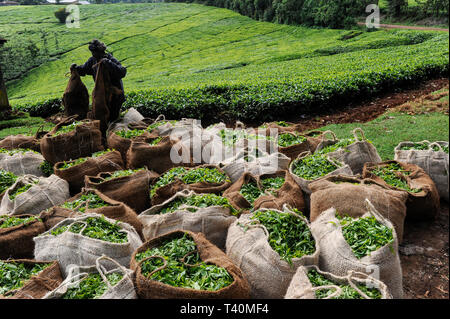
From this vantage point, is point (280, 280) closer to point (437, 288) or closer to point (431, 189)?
point (437, 288)

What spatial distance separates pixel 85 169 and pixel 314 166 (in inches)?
106

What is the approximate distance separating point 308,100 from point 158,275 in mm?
7151

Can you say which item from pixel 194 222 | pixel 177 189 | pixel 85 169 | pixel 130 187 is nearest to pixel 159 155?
pixel 130 187

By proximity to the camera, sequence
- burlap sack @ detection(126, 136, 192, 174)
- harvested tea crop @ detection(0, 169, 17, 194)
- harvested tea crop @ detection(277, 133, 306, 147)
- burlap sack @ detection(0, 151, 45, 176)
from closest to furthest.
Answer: harvested tea crop @ detection(0, 169, 17, 194) < burlap sack @ detection(126, 136, 192, 174) < harvested tea crop @ detection(277, 133, 306, 147) < burlap sack @ detection(0, 151, 45, 176)

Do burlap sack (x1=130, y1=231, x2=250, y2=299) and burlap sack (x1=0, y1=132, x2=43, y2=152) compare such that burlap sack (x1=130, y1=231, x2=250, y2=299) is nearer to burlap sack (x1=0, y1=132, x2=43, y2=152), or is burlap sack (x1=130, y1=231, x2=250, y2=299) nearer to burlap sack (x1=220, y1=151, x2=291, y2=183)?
burlap sack (x1=220, y1=151, x2=291, y2=183)

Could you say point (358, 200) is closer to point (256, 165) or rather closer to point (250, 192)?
point (250, 192)

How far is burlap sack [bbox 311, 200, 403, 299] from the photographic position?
2338 millimetres

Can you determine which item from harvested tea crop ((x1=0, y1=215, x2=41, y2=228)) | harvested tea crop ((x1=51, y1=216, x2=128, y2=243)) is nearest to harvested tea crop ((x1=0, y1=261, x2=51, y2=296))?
harvested tea crop ((x1=51, y1=216, x2=128, y2=243))

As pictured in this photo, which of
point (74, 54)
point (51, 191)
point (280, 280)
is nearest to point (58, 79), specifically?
point (74, 54)

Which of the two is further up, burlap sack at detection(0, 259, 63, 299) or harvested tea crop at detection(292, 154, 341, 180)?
harvested tea crop at detection(292, 154, 341, 180)

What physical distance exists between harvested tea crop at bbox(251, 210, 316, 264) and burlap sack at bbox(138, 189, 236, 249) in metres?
0.31

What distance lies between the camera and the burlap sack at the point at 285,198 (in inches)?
125

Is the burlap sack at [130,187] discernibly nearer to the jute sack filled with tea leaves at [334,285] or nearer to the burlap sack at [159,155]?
the burlap sack at [159,155]

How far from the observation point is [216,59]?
93.6ft
